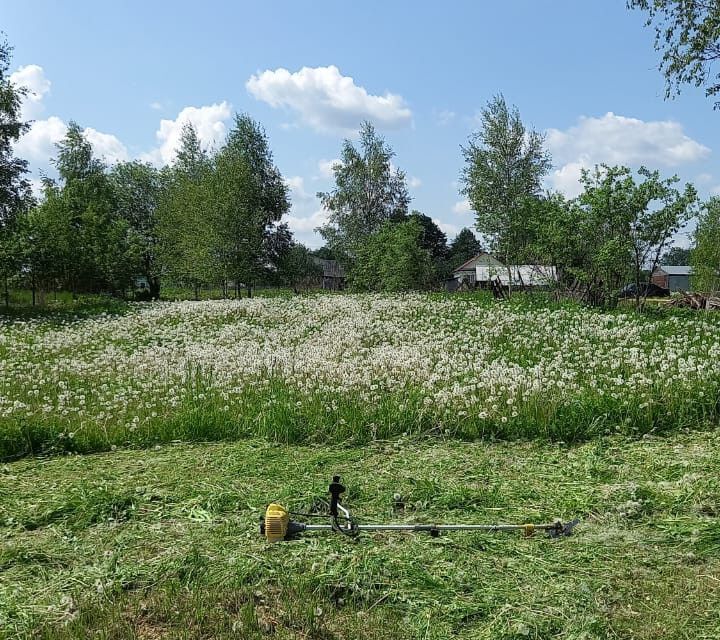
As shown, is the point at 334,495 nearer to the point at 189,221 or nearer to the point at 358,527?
the point at 358,527

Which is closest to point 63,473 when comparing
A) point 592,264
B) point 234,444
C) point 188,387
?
point 234,444

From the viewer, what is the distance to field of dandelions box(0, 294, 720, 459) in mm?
7320

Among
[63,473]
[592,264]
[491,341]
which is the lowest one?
[63,473]

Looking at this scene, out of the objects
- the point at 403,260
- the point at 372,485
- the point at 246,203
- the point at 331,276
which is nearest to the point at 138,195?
the point at 246,203

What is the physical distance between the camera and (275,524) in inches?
166

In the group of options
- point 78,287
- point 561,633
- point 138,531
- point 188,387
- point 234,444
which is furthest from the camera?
point 78,287

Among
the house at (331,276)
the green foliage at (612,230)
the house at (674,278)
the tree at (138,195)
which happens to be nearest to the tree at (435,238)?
the house at (331,276)

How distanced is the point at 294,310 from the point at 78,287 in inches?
963

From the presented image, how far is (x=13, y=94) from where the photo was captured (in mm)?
24438

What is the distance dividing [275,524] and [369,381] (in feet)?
15.6

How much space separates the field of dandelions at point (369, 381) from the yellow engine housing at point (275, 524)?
9.41ft

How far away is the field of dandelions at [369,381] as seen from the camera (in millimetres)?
7320

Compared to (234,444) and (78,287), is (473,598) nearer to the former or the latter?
(234,444)

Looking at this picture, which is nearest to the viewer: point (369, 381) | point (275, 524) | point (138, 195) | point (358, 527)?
point (275, 524)
